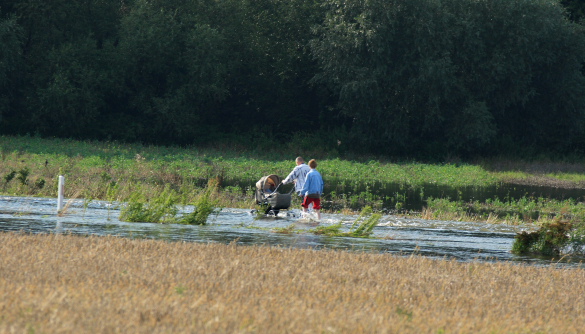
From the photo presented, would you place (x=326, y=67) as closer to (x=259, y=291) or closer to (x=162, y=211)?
(x=162, y=211)

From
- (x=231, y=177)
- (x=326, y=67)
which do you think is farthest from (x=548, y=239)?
(x=326, y=67)

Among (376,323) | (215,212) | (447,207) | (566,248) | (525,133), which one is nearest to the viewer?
(376,323)

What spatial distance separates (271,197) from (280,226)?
210 cm

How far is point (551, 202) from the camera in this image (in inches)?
1316

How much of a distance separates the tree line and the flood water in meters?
33.8

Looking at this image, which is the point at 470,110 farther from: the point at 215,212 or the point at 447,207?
the point at 215,212

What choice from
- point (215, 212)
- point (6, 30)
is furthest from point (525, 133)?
point (215, 212)

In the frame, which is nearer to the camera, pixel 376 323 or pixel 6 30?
pixel 376 323

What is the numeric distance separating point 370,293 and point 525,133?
55.2 meters

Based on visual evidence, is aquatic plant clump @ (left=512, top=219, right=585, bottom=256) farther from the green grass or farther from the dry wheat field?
the green grass

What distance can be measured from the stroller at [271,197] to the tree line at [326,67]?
33.6 m

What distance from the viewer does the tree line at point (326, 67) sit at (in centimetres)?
5759

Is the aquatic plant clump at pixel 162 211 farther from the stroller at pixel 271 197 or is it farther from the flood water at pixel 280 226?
the stroller at pixel 271 197

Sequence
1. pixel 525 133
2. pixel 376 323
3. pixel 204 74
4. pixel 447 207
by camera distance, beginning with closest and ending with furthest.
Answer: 1. pixel 376 323
2. pixel 447 207
3. pixel 204 74
4. pixel 525 133
